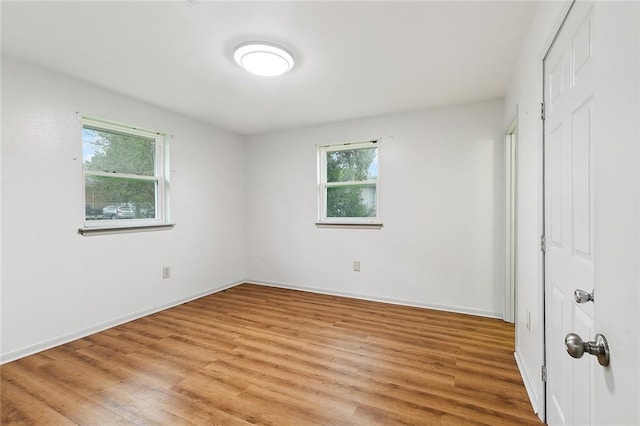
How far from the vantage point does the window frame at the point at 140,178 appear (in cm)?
292

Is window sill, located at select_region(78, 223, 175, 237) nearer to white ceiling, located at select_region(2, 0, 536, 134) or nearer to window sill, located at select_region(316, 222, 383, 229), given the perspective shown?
white ceiling, located at select_region(2, 0, 536, 134)

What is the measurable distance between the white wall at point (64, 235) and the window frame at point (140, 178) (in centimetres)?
7

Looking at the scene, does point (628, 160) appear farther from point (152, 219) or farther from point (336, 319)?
point (152, 219)

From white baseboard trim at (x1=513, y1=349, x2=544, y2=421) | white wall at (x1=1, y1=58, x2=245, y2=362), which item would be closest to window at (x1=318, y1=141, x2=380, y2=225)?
white wall at (x1=1, y1=58, x2=245, y2=362)

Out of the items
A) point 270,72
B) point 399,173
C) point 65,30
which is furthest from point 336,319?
point 65,30

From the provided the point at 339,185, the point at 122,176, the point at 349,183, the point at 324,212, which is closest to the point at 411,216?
the point at 349,183

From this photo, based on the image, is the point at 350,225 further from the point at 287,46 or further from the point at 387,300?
the point at 287,46

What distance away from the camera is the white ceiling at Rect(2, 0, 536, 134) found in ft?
5.93

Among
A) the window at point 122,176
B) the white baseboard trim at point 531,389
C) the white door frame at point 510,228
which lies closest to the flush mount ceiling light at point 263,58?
the window at point 122,176

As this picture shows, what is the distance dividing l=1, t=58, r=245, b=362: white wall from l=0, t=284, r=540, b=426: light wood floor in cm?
31

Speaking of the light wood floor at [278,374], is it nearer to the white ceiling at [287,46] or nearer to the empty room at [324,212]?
the empty room at [324,212]

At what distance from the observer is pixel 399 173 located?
3777mm

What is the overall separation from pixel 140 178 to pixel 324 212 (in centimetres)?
235

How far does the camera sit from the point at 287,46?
7.16 feet
